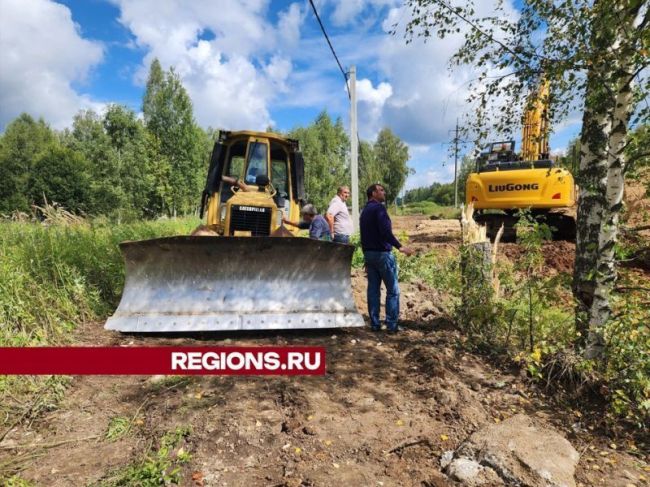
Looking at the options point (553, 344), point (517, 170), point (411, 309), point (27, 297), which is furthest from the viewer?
point (517, 170)

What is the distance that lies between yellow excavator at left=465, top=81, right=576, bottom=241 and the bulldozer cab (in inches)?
213

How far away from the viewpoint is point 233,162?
677 centimetres

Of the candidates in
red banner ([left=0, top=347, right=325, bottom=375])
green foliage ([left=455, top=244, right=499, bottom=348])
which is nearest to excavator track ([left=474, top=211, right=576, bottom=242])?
green foliage ([left=455, top=244, right=499, bottom=348])

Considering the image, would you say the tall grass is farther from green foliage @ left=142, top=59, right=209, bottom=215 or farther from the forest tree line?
green foliage @ left=142, top=59, right=209, bottom=215

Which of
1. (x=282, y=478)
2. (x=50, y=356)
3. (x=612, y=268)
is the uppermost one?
A: (x=612, y=268)

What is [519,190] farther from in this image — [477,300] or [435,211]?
[435,211]

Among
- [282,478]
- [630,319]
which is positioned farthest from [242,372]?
[630,319]

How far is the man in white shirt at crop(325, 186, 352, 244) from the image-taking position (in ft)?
24.4

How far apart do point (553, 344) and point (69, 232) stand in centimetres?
655

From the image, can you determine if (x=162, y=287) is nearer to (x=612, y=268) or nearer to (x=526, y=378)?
(x=526, y=378)

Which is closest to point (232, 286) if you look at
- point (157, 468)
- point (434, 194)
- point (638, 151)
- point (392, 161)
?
point (157, 468)

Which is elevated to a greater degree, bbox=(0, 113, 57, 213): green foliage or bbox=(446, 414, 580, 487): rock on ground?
bbox=(0, 113, 57, 213): green foliage

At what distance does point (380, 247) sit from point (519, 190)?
25.0 ft

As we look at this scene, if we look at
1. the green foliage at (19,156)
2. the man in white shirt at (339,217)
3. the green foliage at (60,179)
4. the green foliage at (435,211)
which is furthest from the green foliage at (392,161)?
the man in white shirt at (339,217)
